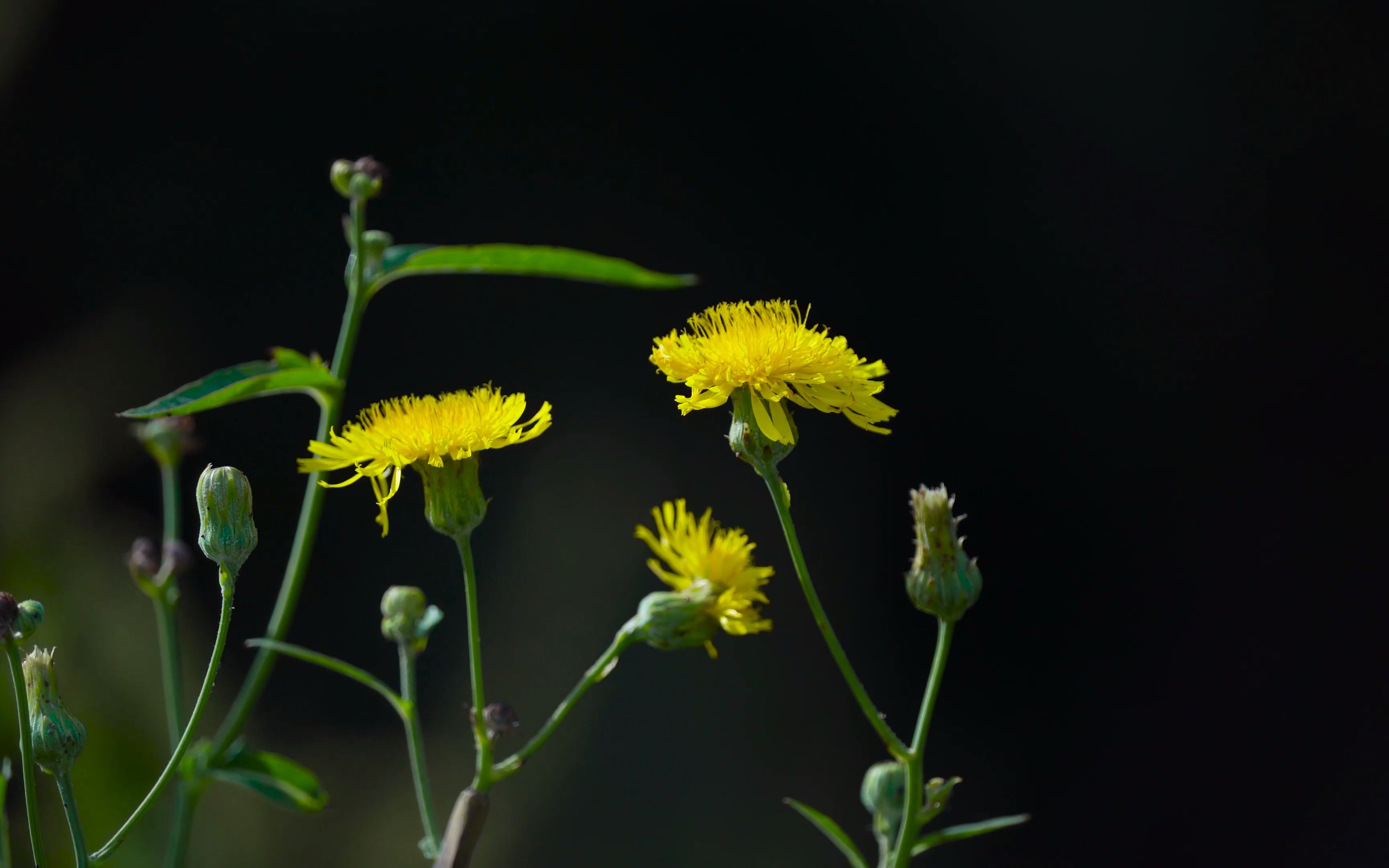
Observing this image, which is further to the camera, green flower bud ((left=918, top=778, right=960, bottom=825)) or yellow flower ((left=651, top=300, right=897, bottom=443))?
yellow flower ((left=651, top=300, right=897, bottom=443))

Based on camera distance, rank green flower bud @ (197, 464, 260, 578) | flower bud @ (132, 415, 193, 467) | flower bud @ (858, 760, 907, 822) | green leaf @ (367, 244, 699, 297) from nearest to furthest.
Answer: green leaf @ (367, 244, 699, 297) → green flower bud @ (197, 464, 260, 578) → flower bud @ (858, 760, 907, 822) → flower bud @ (132, 415, 193, 467)

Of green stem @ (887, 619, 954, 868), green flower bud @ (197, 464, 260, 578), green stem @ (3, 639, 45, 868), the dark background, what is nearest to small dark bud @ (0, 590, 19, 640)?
green stem @ (3, 639, 45, 868)

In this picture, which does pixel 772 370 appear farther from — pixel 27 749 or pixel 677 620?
pixel 27 749

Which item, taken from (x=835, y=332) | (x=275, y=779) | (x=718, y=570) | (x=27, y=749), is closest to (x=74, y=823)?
(x=27, y=749)

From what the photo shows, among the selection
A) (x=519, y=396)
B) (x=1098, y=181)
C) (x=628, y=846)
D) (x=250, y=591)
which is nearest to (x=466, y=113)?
(x=250, y=591)

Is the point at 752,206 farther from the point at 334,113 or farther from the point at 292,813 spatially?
the point at 292,813

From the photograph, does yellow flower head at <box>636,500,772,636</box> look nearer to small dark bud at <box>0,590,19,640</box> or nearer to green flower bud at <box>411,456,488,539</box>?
green flower bud at <box>411,456,488,539</box>

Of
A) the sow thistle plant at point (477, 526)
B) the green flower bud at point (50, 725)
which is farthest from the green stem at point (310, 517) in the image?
the green flower bud at point (50, 725)
